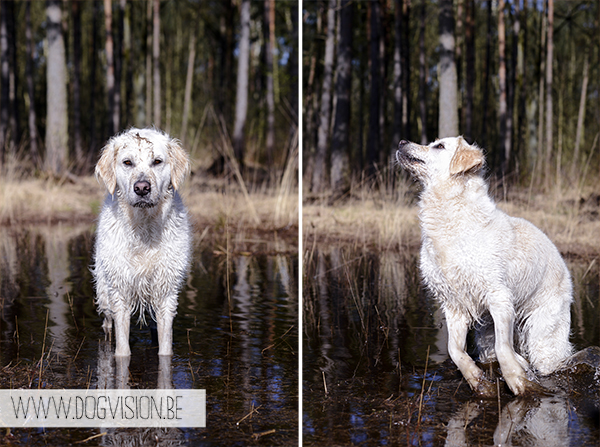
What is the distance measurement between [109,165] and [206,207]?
32.1 feet

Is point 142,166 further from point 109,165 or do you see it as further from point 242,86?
point 242,86

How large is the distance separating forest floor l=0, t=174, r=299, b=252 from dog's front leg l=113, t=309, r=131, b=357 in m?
5.20

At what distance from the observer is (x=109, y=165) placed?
5.61m

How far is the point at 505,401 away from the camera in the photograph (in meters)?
4.77

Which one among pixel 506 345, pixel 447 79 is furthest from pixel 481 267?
pixel 447 79

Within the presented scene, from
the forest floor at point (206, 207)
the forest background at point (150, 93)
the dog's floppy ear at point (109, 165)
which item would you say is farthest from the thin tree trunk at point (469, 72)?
the dog's floppy ear at point (109, 165)

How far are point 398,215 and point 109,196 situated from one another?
653 centimetres

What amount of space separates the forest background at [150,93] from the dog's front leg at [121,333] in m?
3.00

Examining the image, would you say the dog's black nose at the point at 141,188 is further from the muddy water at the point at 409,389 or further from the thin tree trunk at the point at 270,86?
the thin tree trunk at the point at 270,86

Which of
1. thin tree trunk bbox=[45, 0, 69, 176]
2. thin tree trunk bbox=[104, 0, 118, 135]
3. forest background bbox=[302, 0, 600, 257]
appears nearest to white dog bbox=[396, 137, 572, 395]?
forest background bbox=[302, 0, 600, 257]

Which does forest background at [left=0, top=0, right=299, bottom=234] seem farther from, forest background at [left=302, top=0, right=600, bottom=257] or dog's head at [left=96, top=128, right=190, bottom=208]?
dog's head at [left=96, top=128, right=190, bottom=208]

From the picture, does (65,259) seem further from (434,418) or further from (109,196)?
(434,418)

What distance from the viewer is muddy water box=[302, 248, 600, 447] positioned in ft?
13.5

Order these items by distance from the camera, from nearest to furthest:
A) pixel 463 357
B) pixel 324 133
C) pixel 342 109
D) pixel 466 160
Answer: pixel 463 357 → pixel 466 160 → pixel 342 109 → pixel 324 133
